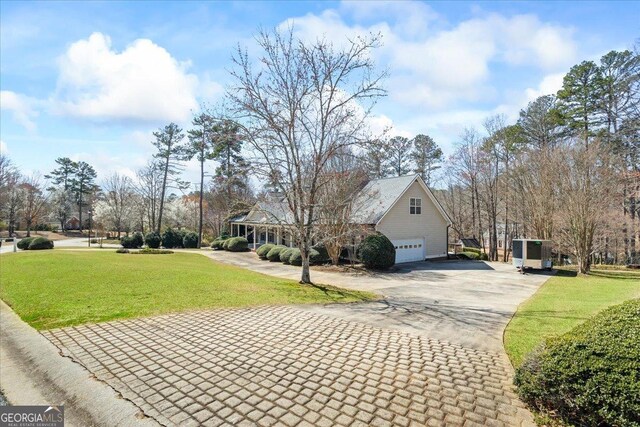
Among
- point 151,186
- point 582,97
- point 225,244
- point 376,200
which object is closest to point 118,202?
point 151,186

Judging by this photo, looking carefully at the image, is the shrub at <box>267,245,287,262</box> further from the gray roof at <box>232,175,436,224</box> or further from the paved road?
the paved road

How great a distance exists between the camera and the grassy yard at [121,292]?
7602mm

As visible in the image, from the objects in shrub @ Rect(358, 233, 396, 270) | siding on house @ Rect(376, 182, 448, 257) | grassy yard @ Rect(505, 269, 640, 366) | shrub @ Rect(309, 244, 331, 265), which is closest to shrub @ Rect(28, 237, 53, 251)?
shrub @ Rect(309, 244, 331, 265)

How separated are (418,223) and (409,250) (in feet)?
7.36

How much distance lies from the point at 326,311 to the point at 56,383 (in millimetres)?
5767

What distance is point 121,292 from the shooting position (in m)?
9.62

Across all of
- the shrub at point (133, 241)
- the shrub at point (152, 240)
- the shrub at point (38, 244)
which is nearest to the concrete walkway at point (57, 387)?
the shrub at point (38, 244)

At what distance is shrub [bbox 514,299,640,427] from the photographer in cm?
306

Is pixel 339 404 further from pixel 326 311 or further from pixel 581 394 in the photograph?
pixel 326 311

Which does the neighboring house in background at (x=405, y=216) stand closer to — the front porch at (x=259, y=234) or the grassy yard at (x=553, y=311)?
the front porch at (x=259, y=234)

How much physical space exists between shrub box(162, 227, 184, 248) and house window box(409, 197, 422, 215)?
23.7 meters

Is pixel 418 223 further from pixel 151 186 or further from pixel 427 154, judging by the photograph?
pixel 151 186

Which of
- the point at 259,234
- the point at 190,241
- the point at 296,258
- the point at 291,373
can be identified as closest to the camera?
the point at 291,373

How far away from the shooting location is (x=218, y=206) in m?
40.4
